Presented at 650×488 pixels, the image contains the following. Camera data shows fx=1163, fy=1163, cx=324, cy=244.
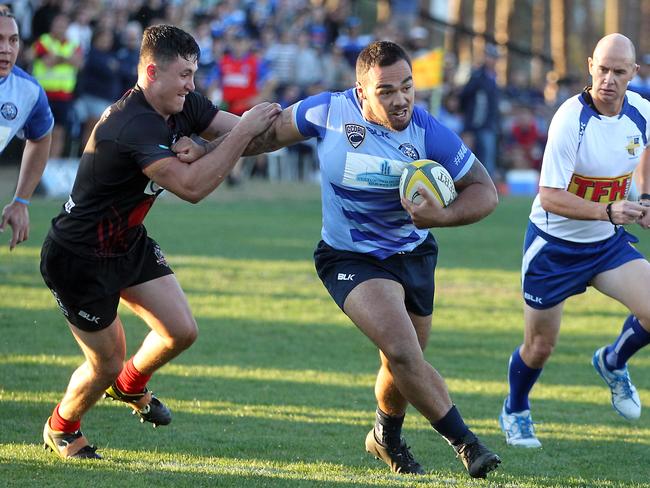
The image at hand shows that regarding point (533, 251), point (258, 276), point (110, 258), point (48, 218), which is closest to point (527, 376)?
point (533, 251)

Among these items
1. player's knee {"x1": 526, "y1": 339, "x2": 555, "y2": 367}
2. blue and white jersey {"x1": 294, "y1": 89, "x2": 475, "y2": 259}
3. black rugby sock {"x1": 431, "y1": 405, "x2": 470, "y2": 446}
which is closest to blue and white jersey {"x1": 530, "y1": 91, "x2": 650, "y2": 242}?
player's knee {"x1": 526, "y1": 339, "x2": 555, "y2": 367}

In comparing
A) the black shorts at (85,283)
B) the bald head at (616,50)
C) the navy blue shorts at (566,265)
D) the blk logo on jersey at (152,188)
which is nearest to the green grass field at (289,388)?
the black shorts at (85,283)

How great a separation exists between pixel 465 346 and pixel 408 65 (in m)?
4.43

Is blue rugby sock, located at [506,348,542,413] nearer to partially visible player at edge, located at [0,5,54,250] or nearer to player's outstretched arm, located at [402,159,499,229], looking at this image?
player's outstretched arm, located at [402,159,499,229]

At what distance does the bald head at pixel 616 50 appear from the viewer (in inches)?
260

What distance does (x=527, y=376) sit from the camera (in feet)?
23.1

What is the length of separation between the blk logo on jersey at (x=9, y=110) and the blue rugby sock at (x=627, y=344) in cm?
392

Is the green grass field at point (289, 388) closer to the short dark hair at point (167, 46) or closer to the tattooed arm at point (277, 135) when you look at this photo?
the tattooed arm at point (277, 135)

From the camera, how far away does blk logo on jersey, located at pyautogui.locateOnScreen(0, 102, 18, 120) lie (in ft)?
22.7

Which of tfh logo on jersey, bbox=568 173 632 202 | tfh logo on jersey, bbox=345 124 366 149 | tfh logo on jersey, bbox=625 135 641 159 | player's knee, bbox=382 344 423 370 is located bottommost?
player's knee, bbox=382 344 423 370

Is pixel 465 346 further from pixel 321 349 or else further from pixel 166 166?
pixel 166 166

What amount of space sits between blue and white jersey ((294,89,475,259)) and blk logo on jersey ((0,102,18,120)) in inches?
75.7

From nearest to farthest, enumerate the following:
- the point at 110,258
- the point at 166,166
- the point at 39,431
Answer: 1. the point at 166,166
2. the point at 110,258
3. the point at 39,431

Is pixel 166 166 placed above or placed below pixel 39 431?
above
